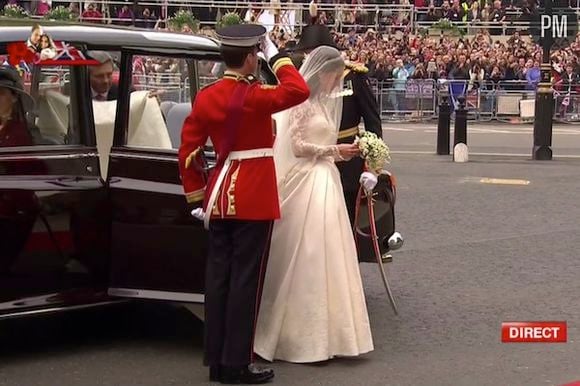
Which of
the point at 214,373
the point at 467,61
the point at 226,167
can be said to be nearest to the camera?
the point at 226,167

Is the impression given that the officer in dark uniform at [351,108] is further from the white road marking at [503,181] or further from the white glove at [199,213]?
the white road marking at [503,181]

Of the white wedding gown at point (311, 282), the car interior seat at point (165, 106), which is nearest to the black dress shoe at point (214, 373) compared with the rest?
the white wedding gown at point (311, 282)

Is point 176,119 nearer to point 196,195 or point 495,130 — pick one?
→ point 196,195

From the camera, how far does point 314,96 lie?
632cm

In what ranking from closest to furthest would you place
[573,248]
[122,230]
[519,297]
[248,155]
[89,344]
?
[248,155]
[122,230]
[89,344]
[519,297]
[573,248]

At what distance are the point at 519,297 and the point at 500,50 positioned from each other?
21.1 meters

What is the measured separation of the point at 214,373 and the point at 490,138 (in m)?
17.6

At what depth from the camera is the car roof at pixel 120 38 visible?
5.90m

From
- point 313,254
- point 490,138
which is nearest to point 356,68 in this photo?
point 313,254

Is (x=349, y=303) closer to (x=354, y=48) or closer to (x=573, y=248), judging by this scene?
(x=573, y=248)

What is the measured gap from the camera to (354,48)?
29.6 meters

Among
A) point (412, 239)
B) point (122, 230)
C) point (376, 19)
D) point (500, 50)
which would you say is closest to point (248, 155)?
point (122, 230)

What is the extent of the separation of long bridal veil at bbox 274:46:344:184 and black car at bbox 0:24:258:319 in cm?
54

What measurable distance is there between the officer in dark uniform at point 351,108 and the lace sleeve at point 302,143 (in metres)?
0.64
